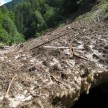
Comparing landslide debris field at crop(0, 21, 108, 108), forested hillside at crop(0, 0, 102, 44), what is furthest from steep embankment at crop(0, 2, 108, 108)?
forested hillside at crop(0, 0, 102, 44)

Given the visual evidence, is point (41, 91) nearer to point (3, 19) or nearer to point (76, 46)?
point (76, 46)

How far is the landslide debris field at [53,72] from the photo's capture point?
5930 mm

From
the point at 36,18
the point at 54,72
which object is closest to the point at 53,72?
the point at 54,72

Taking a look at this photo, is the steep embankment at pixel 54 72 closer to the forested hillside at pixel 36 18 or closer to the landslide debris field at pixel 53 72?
the landslide debris field at pixel 53 72

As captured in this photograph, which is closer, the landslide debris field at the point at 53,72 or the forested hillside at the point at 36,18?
the landslide debris field at the point at 53,72

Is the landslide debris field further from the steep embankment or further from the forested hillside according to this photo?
the forested hillside

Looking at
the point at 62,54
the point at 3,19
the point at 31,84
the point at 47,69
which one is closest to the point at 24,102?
the point at 31,84

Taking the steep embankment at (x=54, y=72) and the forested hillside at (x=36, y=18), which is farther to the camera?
the forested hillside at (x=36, y=18)

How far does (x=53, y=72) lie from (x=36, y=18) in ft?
219

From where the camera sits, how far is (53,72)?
675 centimetres

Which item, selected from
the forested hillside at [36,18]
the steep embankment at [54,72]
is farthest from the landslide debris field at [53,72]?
the forested hillside at [36,18]

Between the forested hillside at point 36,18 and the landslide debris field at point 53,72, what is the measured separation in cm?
1372

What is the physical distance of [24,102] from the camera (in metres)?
5.71

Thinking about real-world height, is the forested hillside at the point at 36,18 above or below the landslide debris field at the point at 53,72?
below
